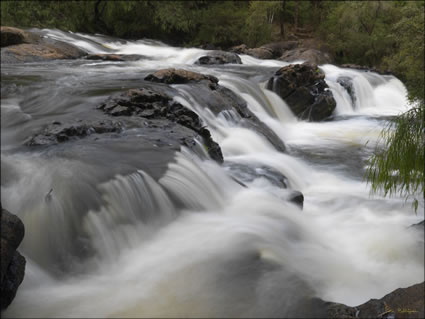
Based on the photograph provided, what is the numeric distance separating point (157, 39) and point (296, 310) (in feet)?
83.3

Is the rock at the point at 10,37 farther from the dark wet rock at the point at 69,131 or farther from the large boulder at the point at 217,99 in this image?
the dark wet rock at the point at 69,131

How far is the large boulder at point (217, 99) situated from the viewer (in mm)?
9461

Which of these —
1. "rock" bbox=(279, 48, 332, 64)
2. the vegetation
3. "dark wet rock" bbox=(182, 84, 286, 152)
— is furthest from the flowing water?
the vegetation

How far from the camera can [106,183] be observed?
4.93m

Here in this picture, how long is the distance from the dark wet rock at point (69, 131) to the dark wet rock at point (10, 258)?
2.74 m

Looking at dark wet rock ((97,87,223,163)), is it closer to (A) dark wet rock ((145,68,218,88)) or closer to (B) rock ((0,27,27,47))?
(A) dark wet rock ((145,68,218,88))

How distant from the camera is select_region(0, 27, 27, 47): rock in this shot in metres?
13.5

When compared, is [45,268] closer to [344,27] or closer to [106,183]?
[106,183]

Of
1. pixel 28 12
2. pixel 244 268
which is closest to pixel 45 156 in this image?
pixel 244 268

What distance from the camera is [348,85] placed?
16391 millimetres

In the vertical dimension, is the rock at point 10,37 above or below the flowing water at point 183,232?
above

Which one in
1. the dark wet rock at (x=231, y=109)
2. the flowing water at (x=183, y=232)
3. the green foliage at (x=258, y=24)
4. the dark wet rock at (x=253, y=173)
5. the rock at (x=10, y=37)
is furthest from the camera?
the green foliage at (x=258, y=24)

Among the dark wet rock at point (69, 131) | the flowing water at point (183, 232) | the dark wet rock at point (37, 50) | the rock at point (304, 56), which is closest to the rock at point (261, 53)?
the rock at point (304, 56)

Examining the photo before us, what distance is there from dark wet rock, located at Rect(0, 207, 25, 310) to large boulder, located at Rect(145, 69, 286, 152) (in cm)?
638
